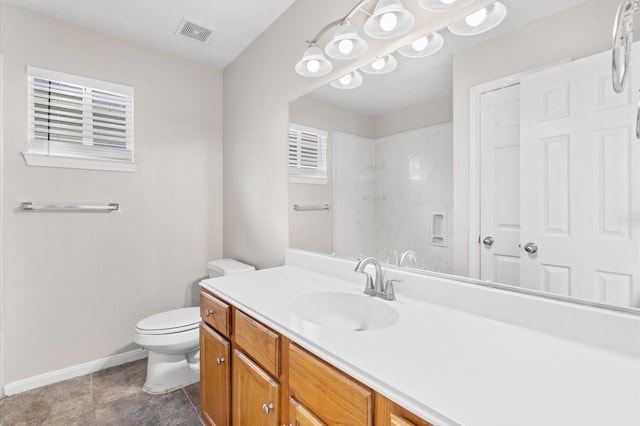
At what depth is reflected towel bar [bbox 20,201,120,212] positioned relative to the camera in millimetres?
1918

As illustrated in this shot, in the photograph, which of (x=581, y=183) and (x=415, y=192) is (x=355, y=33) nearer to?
(x=415, y=192)

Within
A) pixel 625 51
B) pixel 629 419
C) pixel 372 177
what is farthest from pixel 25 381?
pixel 625 51

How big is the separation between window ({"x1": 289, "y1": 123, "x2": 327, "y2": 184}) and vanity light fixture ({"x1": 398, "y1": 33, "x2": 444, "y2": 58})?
0.60 meters

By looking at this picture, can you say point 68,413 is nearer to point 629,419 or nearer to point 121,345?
point 121,345

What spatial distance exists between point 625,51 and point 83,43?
9.42 feet

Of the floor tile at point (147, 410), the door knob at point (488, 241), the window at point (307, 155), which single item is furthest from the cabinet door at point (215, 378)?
the door knob at point (488, 241)

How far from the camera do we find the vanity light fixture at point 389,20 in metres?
1.20

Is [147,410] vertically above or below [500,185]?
below

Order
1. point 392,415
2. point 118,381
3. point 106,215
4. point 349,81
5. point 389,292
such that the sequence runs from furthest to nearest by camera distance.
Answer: point 106,215 → point 118,381 → point 349,81 → point 389,292 → point 392,415

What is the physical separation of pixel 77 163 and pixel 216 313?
1.59 m

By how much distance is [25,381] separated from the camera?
6.40 feet

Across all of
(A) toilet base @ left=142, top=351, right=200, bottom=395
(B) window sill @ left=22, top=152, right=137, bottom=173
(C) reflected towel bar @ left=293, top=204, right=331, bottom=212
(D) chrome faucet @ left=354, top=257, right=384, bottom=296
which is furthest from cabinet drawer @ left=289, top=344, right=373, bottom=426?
(B) window sill @ left=22, top=152, right=137, bottom=173

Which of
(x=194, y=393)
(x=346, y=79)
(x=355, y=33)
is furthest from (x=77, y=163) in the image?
(x=355, y=33)

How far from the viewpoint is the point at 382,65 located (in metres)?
1.40
